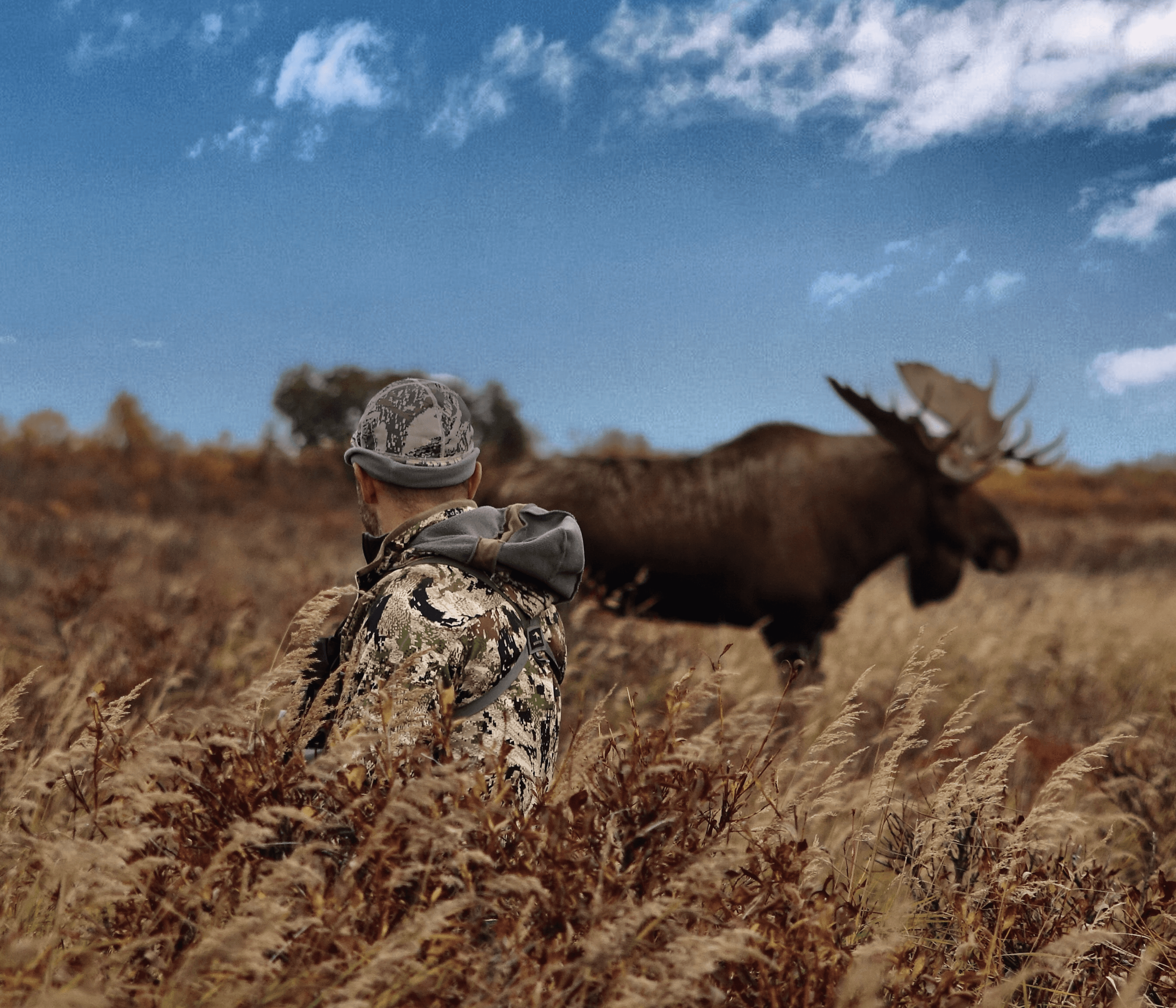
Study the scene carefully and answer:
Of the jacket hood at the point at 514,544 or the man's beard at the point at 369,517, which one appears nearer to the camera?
the jacket hood at the point at 514,544

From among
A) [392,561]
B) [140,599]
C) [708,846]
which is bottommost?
[708,846]


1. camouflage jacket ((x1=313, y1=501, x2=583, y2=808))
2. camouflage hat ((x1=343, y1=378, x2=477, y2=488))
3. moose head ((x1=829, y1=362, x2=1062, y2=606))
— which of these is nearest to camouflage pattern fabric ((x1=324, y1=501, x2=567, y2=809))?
camouflage jacket ((x1=313, y1=501, x2=583, y2=808))

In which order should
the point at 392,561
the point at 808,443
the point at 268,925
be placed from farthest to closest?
the point at 808,443 → the point at 392,561 → the point at 268,925

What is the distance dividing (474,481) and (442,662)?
1.89ft

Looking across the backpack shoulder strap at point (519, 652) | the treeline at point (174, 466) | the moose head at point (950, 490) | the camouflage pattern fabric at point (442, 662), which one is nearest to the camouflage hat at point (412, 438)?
the camouflage pattern fabric at point (442, 662)

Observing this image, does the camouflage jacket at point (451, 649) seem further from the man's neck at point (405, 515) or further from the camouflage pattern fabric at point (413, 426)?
the camouflage pattern fabric at point (413, 426)

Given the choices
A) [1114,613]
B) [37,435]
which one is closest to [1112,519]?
[1114,613]

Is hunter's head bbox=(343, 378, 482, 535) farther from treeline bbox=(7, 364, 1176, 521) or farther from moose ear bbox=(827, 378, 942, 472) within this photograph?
treeline bbox=(7, 364, 1176, 521)

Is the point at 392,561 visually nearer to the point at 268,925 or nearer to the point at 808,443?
the point at 268,925

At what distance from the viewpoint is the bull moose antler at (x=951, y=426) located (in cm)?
755

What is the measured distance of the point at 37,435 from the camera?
73.9ft

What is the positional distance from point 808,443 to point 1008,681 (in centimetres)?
325

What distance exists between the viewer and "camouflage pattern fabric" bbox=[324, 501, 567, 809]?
2029mm

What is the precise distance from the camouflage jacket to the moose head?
5.84m
